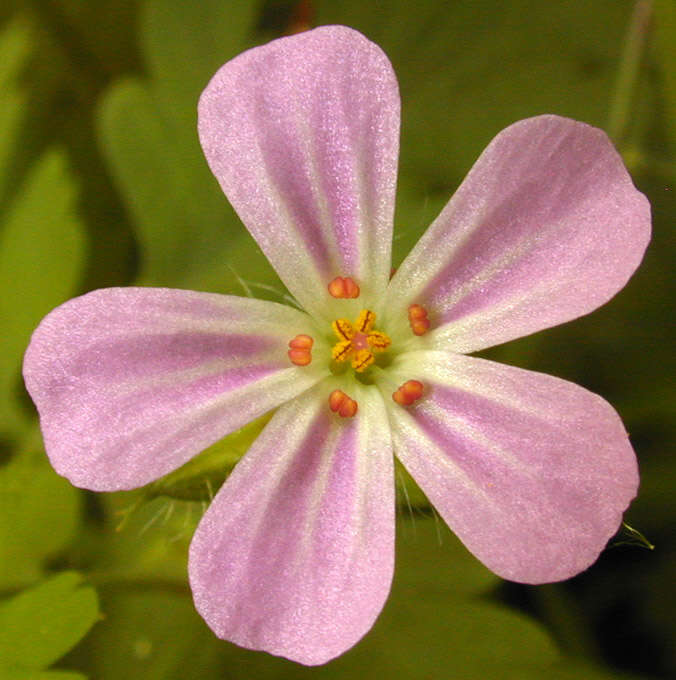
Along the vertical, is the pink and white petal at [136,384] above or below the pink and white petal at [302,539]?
above

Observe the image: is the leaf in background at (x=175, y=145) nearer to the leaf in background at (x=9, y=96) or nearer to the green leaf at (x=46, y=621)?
the leaf in background at (x=9, y=96)

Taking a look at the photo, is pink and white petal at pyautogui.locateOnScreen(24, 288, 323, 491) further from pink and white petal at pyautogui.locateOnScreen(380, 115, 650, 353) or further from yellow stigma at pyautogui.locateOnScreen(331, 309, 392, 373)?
pink and white petal at pyautogui.locateOnScreen(380, 115, 650, 353)

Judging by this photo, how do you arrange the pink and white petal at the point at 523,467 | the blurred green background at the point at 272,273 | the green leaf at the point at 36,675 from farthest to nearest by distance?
the blurred green background at the point at 272,273, the green leaf at the point at 36,675, the pink and white petal at the point at 523,467

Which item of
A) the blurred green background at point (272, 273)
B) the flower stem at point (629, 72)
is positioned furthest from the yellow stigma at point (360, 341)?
the flower stem at point (629, 72)

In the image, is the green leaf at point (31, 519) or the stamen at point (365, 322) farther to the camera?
the green leaf at point (31, 519)

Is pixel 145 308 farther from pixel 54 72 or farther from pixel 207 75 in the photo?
pixel 54 72

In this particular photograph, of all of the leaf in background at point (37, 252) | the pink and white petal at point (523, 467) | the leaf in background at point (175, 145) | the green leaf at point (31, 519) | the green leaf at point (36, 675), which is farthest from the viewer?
the leaf in background at point (175, 145)

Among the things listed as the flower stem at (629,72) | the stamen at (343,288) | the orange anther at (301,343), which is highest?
the stamen at (343,288)

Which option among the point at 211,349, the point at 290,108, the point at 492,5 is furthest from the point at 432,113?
the point at 211,349
